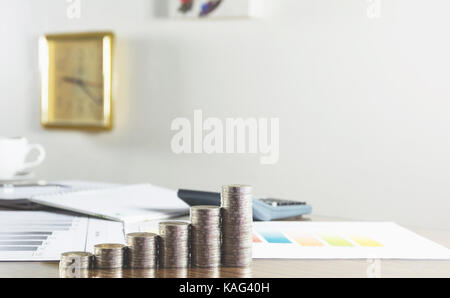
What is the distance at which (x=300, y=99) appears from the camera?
230 centimetres

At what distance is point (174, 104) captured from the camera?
256 centimetres

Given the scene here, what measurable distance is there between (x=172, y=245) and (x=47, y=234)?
0.29 metres

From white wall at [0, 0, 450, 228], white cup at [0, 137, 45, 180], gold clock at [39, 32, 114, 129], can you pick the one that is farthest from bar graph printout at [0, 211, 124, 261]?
gold clock at [39, 32, 114, 129]

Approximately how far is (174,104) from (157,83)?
124mm

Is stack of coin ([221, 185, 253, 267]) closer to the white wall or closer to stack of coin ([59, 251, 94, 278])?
stack of coin ([59, 251, 94, 278])

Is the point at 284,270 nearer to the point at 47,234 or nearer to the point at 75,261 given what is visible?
the point at 75,261

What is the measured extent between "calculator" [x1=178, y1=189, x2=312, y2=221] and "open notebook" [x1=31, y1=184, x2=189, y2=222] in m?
0.06

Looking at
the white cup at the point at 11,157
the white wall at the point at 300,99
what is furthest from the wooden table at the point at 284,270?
the white wall at the point at 300,99

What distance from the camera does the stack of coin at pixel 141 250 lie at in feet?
2.41

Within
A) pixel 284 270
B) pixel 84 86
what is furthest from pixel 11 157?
pixel 84 86

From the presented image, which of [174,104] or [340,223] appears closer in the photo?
[340,223]

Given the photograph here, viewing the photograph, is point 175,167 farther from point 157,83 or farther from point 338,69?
point 338,69
